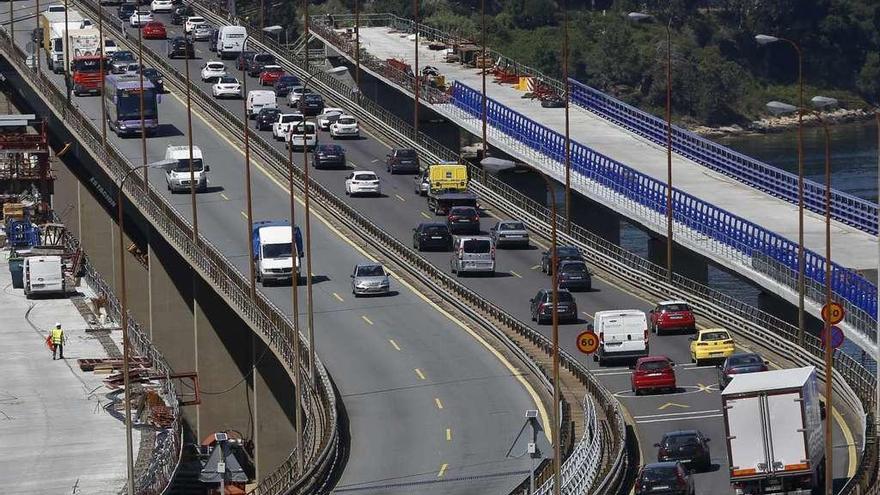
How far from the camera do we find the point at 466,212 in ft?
324

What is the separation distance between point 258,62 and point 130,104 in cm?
2440

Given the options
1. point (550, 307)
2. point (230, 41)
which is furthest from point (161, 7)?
point (550, 307)

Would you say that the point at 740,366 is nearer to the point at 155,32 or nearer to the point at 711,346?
the point at 711,346

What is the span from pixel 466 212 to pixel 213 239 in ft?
36.7

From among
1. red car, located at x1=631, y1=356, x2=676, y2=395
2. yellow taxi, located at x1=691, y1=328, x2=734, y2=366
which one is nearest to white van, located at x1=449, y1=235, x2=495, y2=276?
yellow taxi, located at x1=691, y1=328, x2=734, y2=366

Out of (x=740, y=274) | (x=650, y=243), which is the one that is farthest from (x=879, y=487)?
(x=650, y=243)

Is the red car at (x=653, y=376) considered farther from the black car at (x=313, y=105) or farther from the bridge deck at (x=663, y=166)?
the black car at (x=313, y=105)

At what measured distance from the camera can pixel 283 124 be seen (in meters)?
117

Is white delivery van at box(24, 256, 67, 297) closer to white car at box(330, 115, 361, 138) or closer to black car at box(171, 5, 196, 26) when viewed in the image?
white car at box(330, 115, 361, 138)

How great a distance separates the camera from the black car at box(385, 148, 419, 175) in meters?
113

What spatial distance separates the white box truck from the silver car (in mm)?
33695

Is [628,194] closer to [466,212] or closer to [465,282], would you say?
[466,212]

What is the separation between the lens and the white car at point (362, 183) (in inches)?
4163

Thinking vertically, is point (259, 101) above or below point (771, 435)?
below
